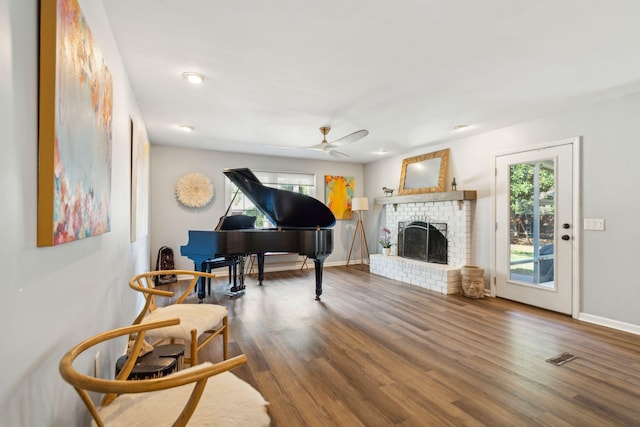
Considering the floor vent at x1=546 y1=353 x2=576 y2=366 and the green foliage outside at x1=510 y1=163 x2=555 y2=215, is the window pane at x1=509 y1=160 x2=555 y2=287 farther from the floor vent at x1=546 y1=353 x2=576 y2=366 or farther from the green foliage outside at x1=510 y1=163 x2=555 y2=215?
the floor vent at x1=546 y1=353 x2=576 y2=366

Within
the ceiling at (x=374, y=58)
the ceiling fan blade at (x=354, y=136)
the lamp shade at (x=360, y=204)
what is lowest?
the lamp shade at (x=360, y=204)

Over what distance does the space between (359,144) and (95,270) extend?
14.3ft

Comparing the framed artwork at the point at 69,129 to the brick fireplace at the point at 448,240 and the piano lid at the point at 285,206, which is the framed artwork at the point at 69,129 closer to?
the piano lid at the point at 285,206

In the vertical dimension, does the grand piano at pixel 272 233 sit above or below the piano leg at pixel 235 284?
above

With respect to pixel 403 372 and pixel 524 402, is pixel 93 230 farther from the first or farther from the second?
pixel 524 402

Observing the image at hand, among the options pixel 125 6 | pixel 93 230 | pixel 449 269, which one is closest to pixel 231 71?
pixel 125 6

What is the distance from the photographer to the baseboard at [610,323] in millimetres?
2953

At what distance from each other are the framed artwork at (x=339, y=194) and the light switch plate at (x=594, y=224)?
4.33m

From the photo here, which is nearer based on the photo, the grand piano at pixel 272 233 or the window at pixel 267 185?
the grand piano at pixel 272 233

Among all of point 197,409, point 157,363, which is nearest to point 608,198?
point 197,409

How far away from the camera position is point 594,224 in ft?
10.7

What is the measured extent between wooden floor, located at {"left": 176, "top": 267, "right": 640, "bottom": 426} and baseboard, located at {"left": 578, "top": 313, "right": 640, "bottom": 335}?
0.11 meters

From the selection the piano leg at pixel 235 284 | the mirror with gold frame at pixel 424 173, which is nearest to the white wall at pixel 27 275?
the piano leg at pixel 235 284

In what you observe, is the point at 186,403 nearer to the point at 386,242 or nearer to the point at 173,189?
the point at 173,189
